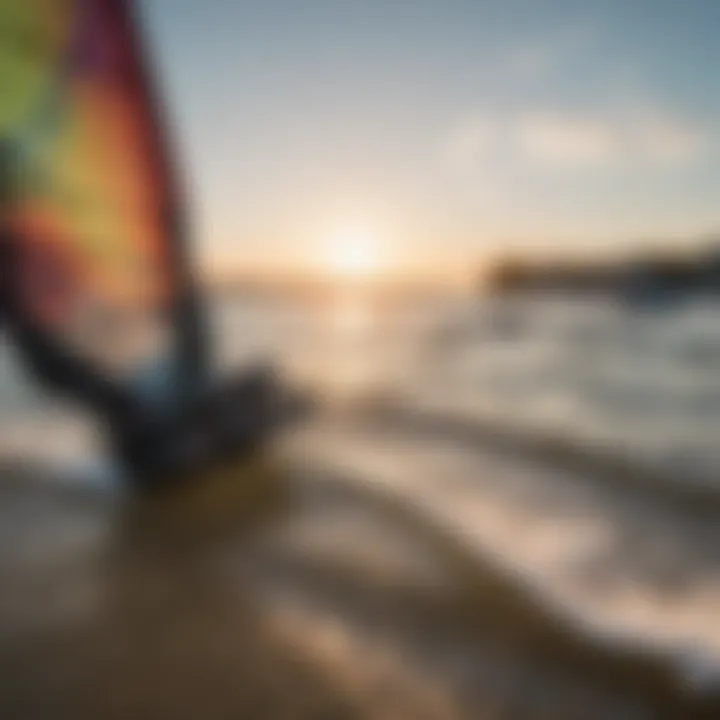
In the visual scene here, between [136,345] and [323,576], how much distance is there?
1082 mm

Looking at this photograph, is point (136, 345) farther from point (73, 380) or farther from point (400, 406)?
point (400, 406)

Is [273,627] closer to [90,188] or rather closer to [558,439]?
[90,188]

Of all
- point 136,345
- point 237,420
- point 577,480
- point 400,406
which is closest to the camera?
point 136,345

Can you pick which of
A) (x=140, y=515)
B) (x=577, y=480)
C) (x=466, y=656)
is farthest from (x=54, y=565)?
(x=577, y=480)

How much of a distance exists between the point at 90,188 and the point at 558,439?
Result: 2315mm

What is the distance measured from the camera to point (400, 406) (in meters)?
4.83

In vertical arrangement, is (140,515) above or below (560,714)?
above

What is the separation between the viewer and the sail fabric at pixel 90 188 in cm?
225

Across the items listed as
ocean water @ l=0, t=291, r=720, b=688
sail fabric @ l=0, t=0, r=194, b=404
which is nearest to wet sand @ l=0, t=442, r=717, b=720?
ocean water @ l=0, t=291, r=720, b=688

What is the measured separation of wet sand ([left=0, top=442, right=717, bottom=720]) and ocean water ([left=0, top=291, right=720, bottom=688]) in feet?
0.59

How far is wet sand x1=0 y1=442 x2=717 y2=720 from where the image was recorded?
1.50 m

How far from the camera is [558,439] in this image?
3.68 m

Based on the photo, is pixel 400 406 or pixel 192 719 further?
pixel 400 406

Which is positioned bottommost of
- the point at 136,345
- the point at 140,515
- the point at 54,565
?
the point at 54,565
